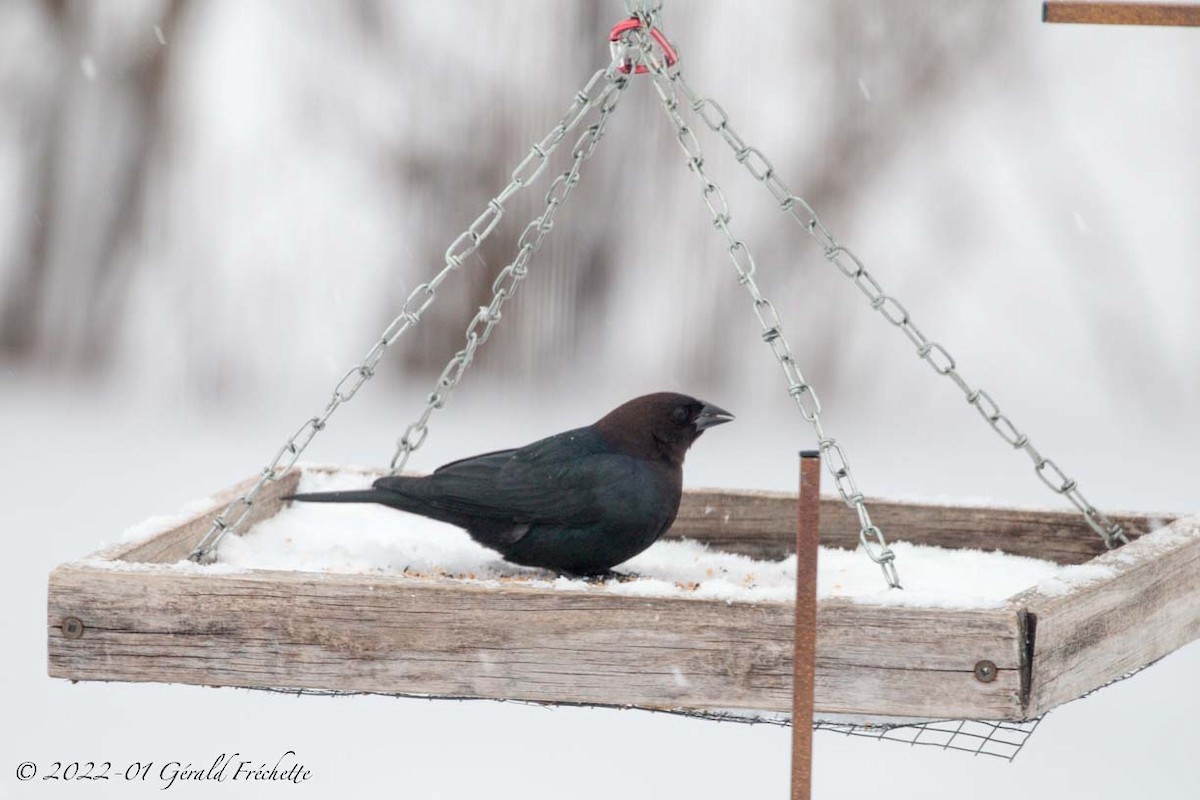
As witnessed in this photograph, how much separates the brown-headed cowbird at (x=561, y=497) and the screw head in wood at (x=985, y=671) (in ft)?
2.90

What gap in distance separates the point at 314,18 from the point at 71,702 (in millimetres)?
3229

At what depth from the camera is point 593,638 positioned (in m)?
2.61

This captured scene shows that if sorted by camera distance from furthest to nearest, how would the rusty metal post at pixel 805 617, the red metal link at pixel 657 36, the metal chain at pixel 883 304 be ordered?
the red metal link at pixel 657 36, the metal chain at pixel 883 304, the rusty metal post at pixel 805 617

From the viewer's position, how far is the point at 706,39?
6.58 metres

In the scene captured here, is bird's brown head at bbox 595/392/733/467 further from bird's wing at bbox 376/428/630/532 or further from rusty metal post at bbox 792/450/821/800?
rusty metal post at bbox 792/450/821/800

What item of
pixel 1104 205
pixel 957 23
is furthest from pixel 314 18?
pixel 1104 205

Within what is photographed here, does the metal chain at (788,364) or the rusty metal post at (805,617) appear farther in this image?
the metal chain at (788,364)

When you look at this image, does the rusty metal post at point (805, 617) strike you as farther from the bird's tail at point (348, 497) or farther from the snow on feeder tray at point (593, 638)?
the bird's tail at point (348, 497)

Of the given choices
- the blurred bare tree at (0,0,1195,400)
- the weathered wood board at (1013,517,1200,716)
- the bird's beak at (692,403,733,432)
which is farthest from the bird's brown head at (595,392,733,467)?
the blurred bare tree at (0,0,1195,400)

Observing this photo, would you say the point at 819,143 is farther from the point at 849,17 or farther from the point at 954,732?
the point at 954,732

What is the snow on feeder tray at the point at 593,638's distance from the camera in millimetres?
2523

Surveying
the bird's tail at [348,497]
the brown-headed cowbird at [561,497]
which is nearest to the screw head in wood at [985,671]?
the brown-headed cowbird at [561,497]

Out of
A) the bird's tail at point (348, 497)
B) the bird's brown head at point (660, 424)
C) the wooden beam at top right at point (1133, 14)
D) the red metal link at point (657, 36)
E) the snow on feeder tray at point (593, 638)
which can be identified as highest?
the red metal link at point (657, 36)

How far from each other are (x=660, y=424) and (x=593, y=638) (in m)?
0.85
